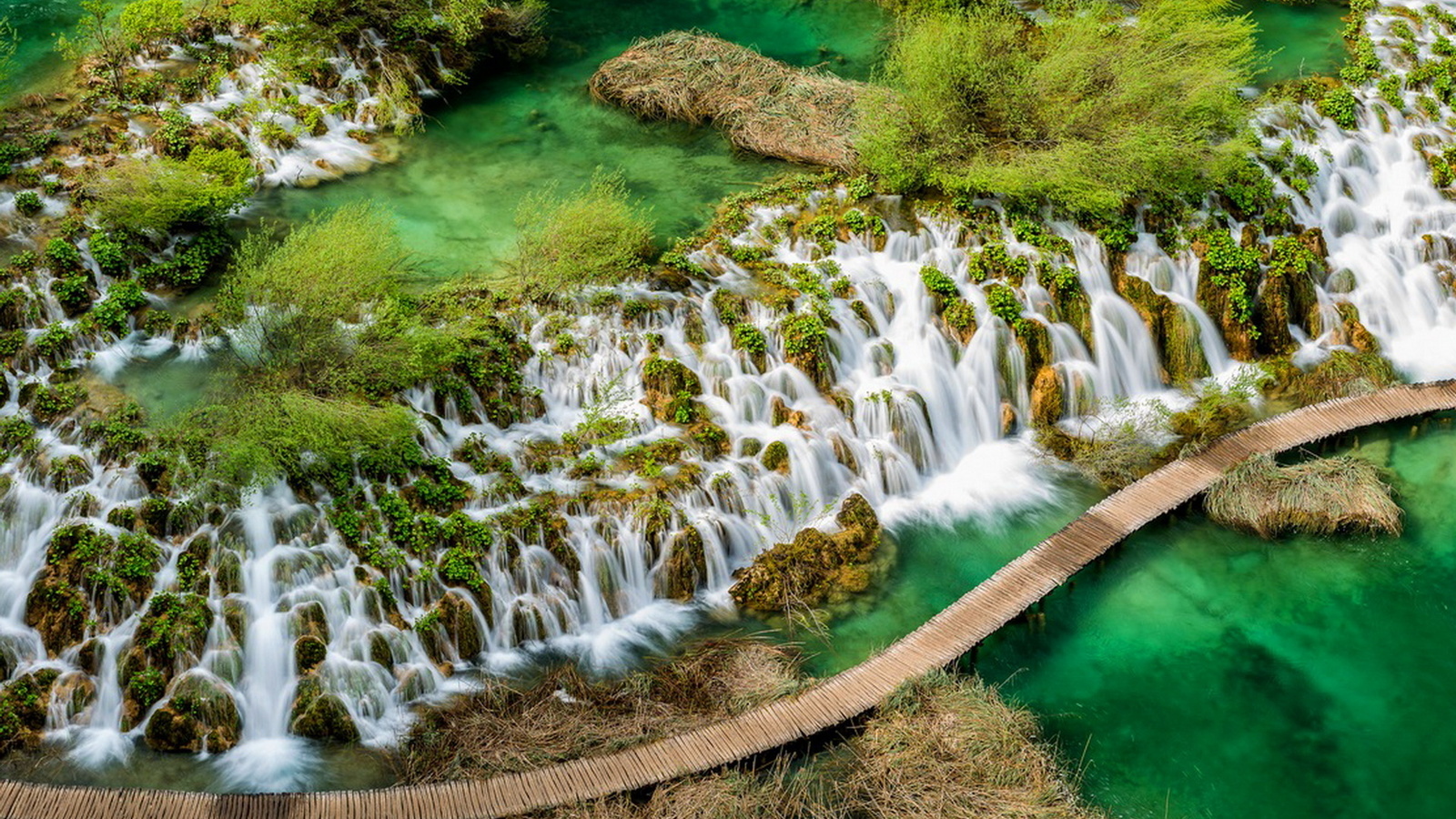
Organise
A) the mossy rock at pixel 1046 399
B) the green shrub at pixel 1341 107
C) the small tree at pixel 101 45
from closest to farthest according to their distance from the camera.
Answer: the mossy rock at pixel 1046 399 → the small tree at pixel 101 45 → the green shrub at pixel 1341 107

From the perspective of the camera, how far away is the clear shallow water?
18719 millimetres

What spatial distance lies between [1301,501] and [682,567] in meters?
7.49

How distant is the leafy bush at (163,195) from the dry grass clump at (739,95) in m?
6.88

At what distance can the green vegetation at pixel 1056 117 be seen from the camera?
59.2ft

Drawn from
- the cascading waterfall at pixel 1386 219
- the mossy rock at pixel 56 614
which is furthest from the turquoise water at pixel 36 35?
the cascading waterfall at pixel 1386 219

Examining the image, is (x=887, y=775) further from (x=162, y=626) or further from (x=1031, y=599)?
(x=162, y=626)

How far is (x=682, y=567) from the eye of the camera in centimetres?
1455

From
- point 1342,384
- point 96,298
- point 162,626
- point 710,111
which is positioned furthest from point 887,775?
point 710,111

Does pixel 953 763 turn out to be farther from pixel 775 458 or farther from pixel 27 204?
pixel 27 204

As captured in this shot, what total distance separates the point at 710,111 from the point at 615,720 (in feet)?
38.6

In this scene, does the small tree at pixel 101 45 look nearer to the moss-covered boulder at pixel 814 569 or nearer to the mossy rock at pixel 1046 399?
the moss-covered boulder at pixel 814 569

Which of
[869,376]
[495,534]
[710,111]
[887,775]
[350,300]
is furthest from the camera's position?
[710,111]

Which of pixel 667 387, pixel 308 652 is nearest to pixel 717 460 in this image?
pixel 667 387

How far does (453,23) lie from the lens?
21.7 meters
